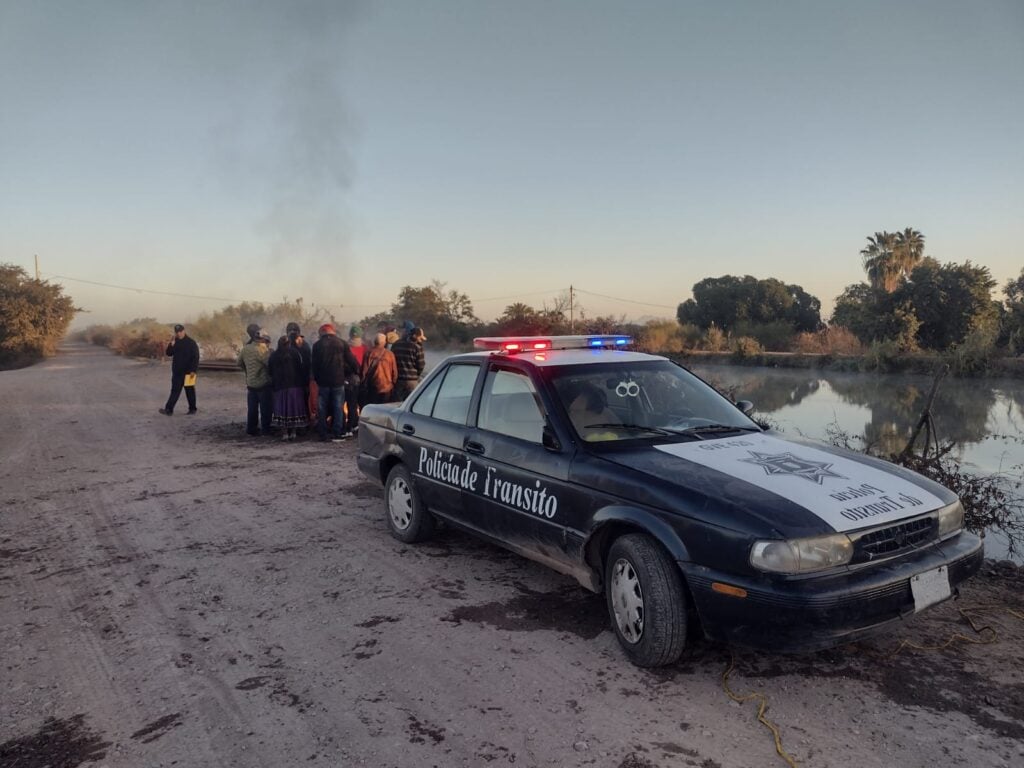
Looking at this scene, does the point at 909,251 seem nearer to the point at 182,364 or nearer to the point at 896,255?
the point at 896,255

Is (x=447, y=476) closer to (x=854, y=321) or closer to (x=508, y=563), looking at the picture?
(x=508, y=563)

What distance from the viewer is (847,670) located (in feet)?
11.1

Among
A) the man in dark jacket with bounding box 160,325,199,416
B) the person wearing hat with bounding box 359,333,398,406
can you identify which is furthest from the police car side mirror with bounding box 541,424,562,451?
the man in dark jacket with bounding box 160,325,199,416

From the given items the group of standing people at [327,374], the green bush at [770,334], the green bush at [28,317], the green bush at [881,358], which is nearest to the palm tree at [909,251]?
the green bush at [770,334]

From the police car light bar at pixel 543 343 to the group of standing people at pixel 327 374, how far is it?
5.10m

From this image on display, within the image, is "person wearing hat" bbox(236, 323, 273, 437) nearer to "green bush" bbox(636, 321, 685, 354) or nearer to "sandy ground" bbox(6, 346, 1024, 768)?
"sandy ground" bbox(6, 346, 1024, 768)

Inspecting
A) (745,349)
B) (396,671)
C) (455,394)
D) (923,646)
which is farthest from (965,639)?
(745,349)

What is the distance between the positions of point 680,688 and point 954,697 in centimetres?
126

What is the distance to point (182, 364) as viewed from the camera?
42.6 feet

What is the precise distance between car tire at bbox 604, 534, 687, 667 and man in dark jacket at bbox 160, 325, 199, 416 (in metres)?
11.2

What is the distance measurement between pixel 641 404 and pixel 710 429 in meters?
0.46

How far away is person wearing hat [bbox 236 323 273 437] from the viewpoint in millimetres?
10344

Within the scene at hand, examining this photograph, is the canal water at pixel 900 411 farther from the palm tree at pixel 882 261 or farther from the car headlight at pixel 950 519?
the palm tree at pixel 882 261

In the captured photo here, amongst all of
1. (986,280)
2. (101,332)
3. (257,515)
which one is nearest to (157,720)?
(257,515)
